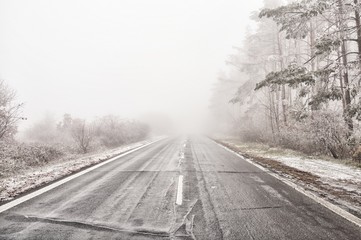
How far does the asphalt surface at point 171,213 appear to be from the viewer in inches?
152

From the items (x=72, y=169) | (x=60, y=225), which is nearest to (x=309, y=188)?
(x=60, y=225)

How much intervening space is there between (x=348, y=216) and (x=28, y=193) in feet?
21.2

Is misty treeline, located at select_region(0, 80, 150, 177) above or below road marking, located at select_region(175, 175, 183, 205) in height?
above

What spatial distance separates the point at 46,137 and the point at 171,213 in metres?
30.1

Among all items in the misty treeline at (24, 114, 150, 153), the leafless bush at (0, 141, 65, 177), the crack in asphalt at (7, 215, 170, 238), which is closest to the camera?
the crack in asphalt at (7, 215, 170, 238)

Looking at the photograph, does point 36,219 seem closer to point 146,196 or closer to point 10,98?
point 146,196

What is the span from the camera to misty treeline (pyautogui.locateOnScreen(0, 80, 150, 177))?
1092 centimetres

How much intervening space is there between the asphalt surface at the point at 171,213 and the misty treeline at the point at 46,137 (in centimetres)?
499

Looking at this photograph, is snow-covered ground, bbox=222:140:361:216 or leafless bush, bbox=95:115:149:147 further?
leafless bush, bbox=95:115:149:147

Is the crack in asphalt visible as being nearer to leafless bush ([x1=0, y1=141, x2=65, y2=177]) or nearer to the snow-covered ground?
the snow-covered ground

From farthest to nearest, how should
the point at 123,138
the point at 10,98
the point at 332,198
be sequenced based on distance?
the point at 123,138, the point at 10,98, the point at 332,198

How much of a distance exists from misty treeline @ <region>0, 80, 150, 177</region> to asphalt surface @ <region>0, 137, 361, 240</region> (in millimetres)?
4994

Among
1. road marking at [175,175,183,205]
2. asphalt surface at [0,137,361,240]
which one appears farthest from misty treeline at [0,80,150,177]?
road marking at [175,175,183,205]

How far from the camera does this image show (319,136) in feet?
41.3
